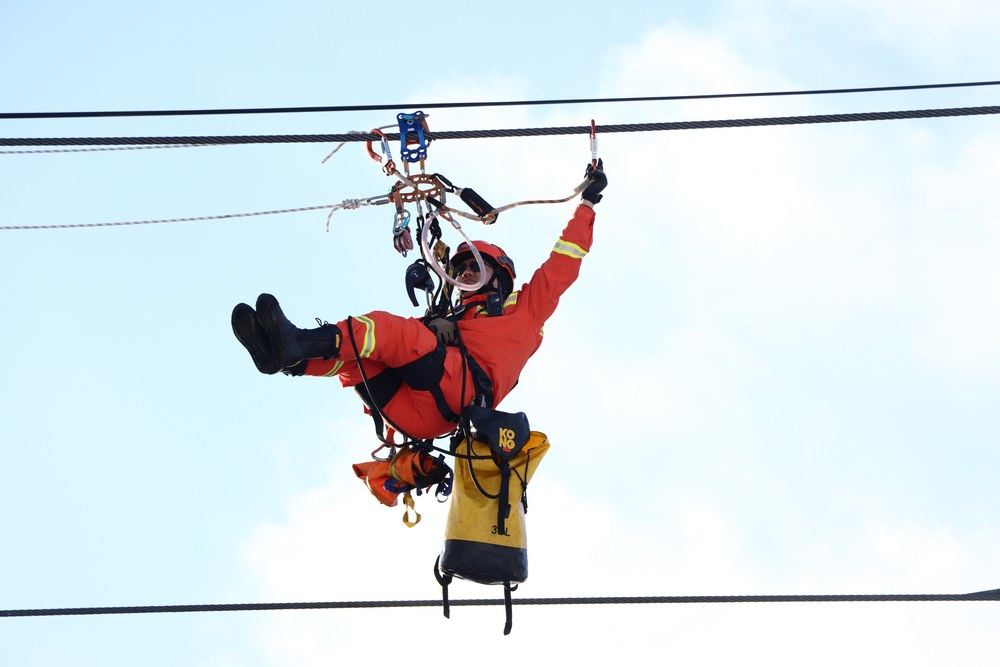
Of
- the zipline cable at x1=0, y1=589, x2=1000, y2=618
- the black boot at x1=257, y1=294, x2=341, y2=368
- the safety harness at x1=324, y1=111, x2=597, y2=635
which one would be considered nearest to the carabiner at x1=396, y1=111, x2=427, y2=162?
the safety harness at x1=324, y1=111, x2=597, y2=635

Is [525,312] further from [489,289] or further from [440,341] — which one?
[440,341]

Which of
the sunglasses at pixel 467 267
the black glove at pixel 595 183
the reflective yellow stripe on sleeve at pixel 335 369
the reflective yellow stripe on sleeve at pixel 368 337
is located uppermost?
the black glove at pixel 595 183

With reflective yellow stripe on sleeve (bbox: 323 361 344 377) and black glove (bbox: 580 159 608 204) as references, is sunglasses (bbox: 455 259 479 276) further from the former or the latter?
reflective yellow stripe on sleeve (bbox: 323 361 344 377)

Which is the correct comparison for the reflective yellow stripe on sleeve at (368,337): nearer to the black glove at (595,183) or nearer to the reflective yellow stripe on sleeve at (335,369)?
the reflective yellow stripe on sleeve at (335,369)

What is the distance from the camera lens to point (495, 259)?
8.21 m

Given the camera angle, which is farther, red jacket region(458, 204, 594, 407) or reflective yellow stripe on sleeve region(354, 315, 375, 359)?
red jacket region(458, 204, 594, 407)

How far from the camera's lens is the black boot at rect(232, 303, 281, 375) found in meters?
7.15

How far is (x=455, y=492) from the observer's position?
7.72 meters

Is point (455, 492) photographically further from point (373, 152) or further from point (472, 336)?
point (373, 152)

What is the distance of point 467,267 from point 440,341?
22.1 inches

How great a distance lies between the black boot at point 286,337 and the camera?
281 inches

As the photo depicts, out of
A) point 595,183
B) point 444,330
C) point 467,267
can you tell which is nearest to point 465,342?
point 444,330

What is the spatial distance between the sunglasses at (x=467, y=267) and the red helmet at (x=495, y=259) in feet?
0.07

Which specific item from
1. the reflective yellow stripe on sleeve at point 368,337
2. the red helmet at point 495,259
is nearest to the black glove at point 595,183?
the red helmet at point 495,259
